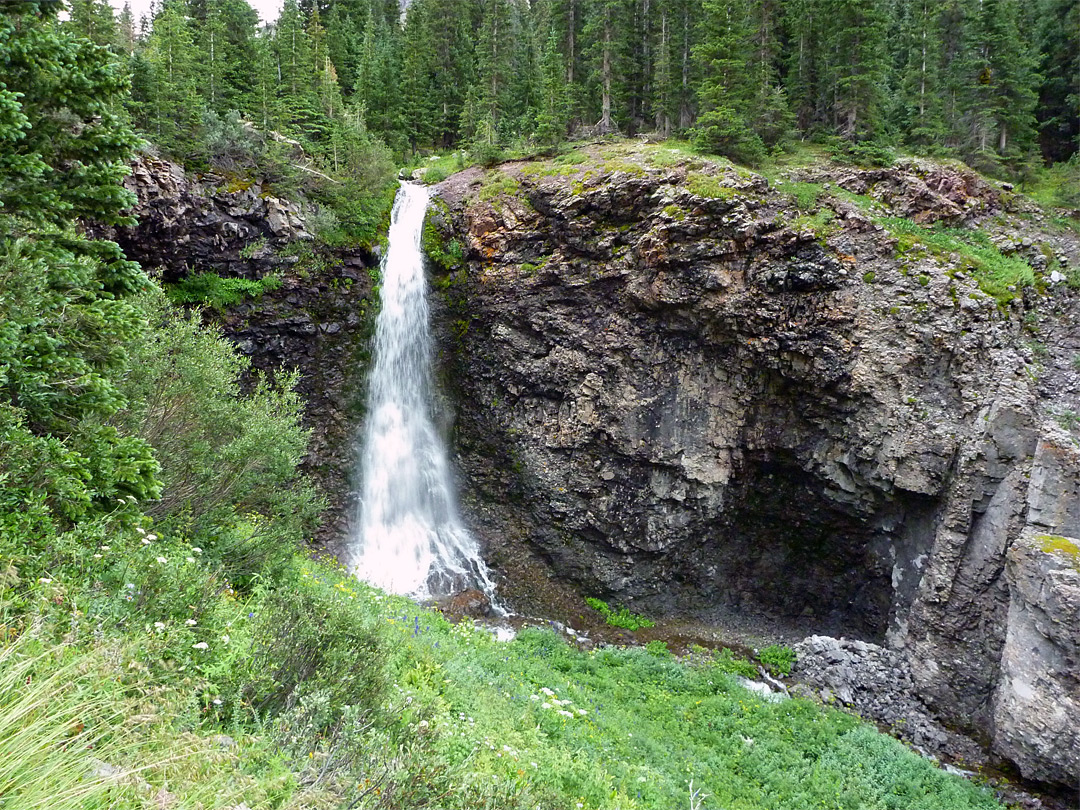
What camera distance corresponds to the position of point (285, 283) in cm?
1780

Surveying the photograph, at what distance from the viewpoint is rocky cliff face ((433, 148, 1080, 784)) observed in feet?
46.3

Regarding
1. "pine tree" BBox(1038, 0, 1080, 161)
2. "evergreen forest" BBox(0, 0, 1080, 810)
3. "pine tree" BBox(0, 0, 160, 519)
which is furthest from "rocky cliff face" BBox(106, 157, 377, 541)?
"pine tree" BBox(1038, 0, 1080, 161)

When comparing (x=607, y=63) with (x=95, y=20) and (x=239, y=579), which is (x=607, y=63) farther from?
(x=239, y=579)

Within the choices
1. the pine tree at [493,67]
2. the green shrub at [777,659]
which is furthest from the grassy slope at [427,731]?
the pine tree at [493,67]

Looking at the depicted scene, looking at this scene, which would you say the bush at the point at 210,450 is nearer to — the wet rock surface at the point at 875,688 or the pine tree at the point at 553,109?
the wet rock surface at the point at 875,688

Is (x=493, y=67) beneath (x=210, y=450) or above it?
above

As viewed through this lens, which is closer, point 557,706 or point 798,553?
point 557,706

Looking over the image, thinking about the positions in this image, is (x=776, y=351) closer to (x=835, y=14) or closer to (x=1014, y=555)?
(x=1014, y=555)

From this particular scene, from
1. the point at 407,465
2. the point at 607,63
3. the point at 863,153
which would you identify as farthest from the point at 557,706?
the point at 607,63

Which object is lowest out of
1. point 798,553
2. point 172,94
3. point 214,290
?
point 798,553

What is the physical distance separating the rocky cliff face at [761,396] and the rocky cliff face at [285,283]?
346cm

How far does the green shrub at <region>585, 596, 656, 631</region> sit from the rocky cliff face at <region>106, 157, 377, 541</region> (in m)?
8.26

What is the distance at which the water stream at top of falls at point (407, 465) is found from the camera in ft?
55.4

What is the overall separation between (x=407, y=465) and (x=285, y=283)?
7180mm
